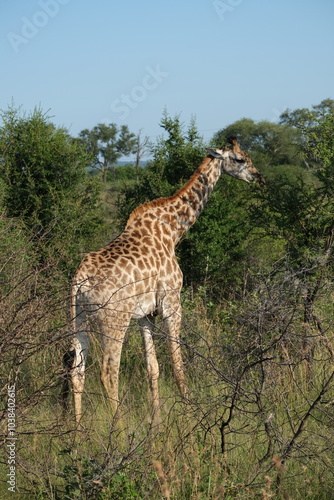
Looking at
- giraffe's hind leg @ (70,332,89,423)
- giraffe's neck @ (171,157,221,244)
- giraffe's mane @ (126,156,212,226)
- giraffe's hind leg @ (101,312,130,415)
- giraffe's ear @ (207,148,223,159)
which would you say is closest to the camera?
giraffe's hind leg @ (70,332,89,423)

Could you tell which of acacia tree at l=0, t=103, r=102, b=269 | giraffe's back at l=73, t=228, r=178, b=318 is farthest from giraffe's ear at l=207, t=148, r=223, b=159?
acacia tree at l=0, t=103, r=102, b=269

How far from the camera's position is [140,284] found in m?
6.74

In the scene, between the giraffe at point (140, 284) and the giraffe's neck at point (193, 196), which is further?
the giraffe's neck at point (193, 196)

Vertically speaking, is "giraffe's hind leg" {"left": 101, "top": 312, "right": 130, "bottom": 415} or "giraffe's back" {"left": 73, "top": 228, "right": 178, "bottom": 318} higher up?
"giraffe's back" {"left": 73, "top": 228, "right": 178, "bottom": 318}

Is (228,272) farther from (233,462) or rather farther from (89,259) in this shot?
(233,462)

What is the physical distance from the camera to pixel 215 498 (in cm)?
400

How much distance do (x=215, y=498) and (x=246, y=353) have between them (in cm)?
84

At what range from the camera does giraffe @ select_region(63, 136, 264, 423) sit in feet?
20.0

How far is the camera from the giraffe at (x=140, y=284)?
6086 mm

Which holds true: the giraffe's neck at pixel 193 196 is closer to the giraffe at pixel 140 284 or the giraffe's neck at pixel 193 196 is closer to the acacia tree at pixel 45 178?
the giraffe at pixel 140 284

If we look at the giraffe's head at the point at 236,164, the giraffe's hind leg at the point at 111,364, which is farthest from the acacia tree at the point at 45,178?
the giraffe's hind leg at the point at 111,364

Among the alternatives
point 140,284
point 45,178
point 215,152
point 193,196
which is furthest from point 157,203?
point 45,178

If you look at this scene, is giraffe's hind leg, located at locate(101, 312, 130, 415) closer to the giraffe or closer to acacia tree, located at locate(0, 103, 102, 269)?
the giraffe

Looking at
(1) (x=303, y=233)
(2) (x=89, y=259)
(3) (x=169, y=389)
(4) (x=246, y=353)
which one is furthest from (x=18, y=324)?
(1) (x=303, y=233)
